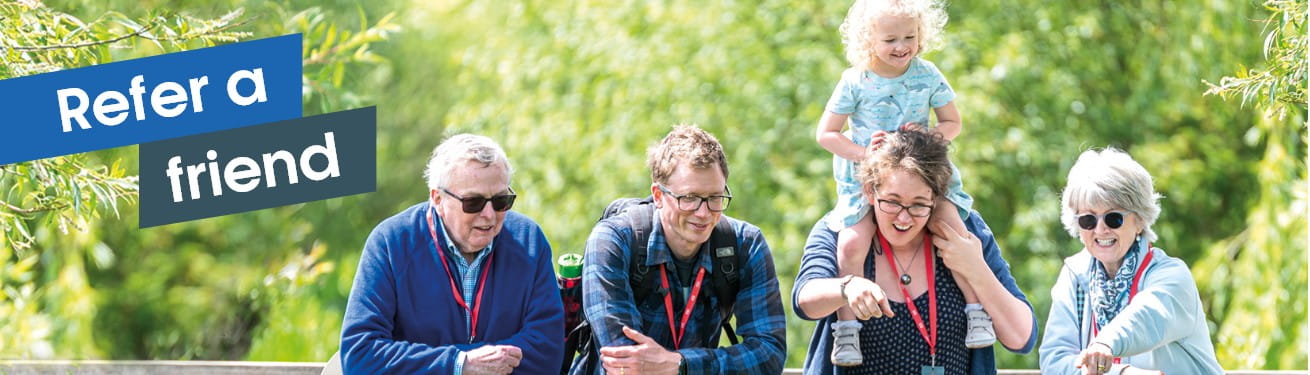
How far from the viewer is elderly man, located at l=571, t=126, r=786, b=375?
3799 mm

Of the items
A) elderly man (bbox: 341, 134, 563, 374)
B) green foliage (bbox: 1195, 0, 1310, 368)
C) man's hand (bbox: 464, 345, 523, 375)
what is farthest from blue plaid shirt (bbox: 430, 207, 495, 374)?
green foliage (bbox: 1195, 0, 1310, 368)

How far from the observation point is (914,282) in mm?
3883

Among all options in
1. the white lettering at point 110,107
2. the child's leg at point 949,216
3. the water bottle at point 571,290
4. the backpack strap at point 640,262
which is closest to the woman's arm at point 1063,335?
the child's leg at point 949,216

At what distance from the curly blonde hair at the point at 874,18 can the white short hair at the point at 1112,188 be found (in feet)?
1.81

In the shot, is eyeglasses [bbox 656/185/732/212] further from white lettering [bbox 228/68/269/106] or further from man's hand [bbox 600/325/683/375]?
white lettering [bbox 228/68/269/106]

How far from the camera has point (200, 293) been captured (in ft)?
35.1

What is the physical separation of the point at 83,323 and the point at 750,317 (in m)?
5.89

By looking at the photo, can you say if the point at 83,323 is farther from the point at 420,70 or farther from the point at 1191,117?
the point at 1191,117

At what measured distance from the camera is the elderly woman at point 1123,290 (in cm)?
378

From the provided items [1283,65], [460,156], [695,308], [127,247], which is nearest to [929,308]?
[695,308]

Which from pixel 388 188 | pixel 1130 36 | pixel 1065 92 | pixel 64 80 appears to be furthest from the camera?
pixel 388 188

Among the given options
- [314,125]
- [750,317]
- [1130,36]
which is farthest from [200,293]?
[750,317]

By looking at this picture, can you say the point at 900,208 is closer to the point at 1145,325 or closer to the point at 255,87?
the point at 1145,325

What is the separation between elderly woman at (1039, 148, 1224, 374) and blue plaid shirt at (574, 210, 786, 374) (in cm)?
69
